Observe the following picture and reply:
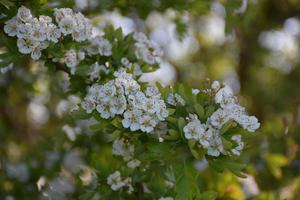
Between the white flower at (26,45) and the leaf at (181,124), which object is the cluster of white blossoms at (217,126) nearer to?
the leaf at (181,124)

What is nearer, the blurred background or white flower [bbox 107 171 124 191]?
white flower [bbox 107 171 124 191]

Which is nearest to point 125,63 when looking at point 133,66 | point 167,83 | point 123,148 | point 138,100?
point 133,66

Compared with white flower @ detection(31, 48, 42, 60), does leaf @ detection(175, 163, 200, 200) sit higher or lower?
lower

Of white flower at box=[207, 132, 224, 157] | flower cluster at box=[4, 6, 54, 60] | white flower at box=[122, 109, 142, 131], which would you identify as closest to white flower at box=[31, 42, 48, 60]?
flower cluster at box=[4, 6, 54, 60]

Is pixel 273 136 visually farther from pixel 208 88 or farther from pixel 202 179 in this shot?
pixel 208 88

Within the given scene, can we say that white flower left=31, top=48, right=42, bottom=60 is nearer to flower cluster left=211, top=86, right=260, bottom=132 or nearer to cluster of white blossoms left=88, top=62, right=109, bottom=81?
cluster of white blossoms left=88, top=62, right=109, bottom=81

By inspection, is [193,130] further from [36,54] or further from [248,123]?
[36,54]

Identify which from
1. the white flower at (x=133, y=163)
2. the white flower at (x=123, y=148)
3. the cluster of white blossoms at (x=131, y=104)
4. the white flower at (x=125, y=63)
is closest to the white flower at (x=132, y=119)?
the cluster of white blossoms at (x=131, y=104)

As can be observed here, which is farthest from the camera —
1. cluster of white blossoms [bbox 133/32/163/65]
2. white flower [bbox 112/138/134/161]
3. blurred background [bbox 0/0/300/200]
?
blurred background [bbox 0/0/300/200]
